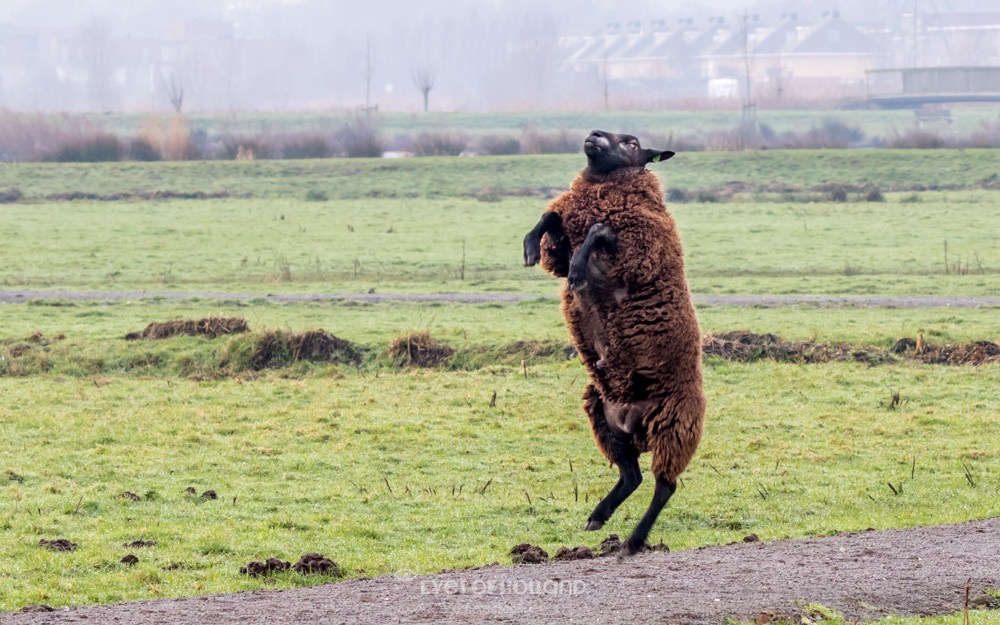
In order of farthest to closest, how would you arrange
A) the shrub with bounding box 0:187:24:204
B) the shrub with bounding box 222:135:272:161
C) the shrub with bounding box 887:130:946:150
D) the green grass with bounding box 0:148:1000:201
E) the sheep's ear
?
the shrub with bounding box 887:130:946:150, the shrub with bounding box 222:135:272:161, the green grass with bounding box 0:148:1000:201, the shrub with bounding box 0:187:24:204, the sheep's ear

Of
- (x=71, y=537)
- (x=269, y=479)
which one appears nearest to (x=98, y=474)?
(x=269, y=479)

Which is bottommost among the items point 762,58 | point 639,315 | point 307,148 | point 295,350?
point 295,350

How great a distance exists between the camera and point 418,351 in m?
21.7

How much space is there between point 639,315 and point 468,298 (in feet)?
67.5

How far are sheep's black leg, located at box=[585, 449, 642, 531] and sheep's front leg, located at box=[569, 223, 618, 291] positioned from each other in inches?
54.0

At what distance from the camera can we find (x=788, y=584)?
9.00 m

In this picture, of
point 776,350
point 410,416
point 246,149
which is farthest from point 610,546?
point 246,149

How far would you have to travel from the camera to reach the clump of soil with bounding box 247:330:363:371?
21.5 m

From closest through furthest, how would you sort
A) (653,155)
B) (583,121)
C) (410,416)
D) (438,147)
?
(653,155) → (410,416) → (438,147) → (583,121)

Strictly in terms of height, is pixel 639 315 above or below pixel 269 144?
below

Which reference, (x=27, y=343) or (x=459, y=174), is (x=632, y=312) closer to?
A: (x=27, y=343)

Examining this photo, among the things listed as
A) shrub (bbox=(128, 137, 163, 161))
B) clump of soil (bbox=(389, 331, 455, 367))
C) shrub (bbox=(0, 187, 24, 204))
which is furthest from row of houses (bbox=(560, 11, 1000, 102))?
clump of soil (bbox=(389, 331, 455, 367))

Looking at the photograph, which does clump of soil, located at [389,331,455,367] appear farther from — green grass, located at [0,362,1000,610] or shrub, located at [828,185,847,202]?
shrub, located at [828,185,847,202]

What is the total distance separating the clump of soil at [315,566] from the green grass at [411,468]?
166 mm
